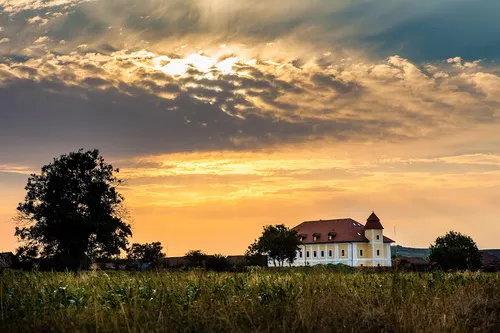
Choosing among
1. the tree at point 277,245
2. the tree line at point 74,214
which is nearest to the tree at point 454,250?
the tree at point 277,245

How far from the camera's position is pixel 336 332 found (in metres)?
8.01

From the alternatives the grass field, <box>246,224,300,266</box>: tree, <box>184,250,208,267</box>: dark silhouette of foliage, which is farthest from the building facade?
the grass field

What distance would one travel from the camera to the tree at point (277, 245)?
110m

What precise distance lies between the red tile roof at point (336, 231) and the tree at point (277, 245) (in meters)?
23.1

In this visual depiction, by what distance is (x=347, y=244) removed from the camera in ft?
443

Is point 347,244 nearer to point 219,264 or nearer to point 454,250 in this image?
point 454,250

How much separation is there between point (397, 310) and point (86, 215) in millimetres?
50638

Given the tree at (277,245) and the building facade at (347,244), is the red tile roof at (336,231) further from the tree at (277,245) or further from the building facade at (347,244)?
the tree at (277,245)

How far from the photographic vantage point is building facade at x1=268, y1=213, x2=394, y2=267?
440ft

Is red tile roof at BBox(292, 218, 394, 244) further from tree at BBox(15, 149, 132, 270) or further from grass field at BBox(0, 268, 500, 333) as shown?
grass field at BBox(0, 268, 500, 333)

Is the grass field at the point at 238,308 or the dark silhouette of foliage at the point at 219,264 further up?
the dark silhouette of foliage at the point at 219,264

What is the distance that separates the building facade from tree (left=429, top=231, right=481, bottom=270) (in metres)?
28.8

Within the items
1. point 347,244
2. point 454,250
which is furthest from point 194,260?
point 347,244

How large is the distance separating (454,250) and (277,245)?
30537mm
